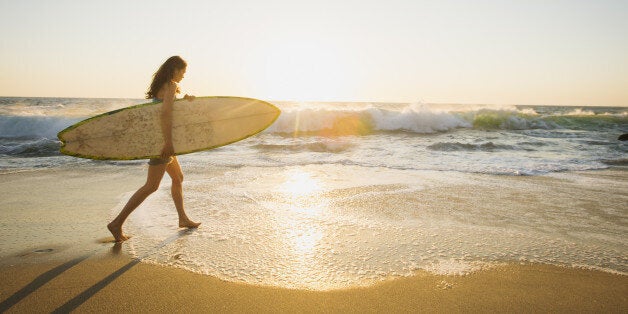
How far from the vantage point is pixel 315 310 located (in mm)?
1987

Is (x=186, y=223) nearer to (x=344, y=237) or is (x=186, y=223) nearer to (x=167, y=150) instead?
(x=167, y=150)

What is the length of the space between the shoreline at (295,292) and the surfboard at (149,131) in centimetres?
125

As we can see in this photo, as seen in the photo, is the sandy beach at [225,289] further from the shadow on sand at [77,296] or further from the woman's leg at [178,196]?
the woman's leg at [178,196]

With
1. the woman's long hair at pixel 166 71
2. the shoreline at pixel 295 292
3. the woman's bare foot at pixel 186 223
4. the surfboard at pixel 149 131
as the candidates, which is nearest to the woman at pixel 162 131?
the woman's long hair at pixel 166 71

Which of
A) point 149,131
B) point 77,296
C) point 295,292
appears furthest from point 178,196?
point 295,292

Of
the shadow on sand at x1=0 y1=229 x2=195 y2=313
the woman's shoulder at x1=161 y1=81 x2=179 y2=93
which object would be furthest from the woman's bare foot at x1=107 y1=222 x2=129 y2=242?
the woman's shoulder at x1=161 y1=81 x2=179 y2=93

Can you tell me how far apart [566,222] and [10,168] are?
8800mm

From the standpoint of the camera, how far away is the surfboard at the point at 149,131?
351cm

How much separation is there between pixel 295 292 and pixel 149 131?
2.30 m

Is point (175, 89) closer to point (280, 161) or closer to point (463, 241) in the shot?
point (463, 241)

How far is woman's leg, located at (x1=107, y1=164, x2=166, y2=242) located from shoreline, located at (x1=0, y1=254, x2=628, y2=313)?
487 millimetres

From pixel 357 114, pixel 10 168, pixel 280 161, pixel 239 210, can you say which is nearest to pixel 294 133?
pixel 357 114

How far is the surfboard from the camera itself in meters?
3.51

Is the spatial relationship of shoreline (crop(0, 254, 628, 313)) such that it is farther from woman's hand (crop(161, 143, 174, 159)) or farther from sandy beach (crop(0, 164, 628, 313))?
woman's hand (crop(161, 143, 174, 159))
